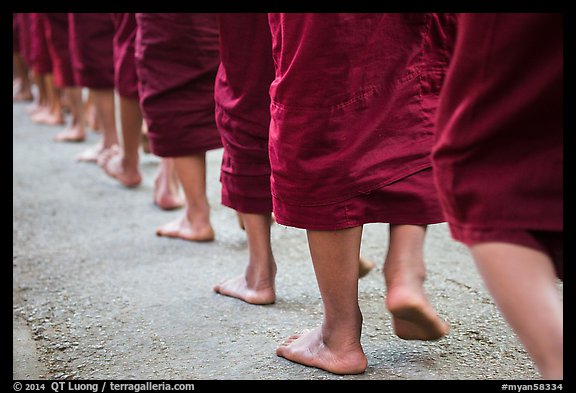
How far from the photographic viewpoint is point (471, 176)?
1230 millimetres

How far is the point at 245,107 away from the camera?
7.34 feet

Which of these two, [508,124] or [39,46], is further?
[39,46]

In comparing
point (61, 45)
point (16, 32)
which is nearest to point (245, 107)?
point (61, 45)

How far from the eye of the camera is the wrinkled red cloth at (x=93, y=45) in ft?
13.8

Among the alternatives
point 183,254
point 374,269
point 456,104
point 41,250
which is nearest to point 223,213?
point 183,254

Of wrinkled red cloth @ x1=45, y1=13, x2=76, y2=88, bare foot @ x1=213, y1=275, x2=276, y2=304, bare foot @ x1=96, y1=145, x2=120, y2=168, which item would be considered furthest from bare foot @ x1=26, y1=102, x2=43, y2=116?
bare foot @ x1=213, y1=275, x2=276, y2=304

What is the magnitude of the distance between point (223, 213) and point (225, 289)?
102 centimetres

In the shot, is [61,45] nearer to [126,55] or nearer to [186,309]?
[126,55]

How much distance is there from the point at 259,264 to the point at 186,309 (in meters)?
0.24

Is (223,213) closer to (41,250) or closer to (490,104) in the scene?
(41,250)

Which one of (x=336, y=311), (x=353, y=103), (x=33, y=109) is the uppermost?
(x=353, y=103)

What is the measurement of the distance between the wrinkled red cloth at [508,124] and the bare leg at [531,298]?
1.3 inches

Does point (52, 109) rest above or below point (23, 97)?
above

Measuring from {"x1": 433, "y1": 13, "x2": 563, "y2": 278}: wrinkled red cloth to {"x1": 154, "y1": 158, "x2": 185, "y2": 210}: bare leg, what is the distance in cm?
247
